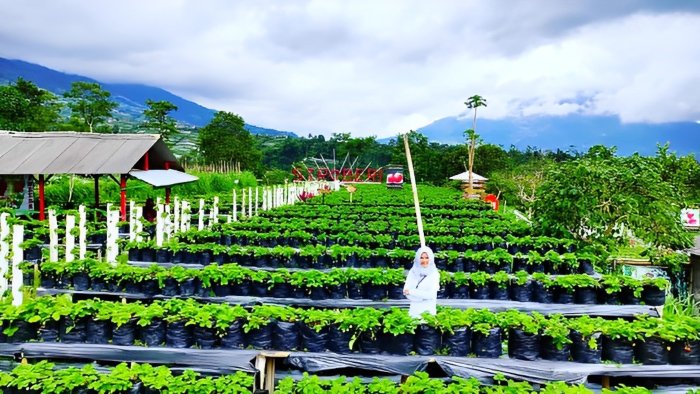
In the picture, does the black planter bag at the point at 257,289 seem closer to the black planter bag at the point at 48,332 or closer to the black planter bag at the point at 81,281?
the black planter bag at the point at 81,281

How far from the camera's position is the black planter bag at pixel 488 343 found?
4848 millimetres

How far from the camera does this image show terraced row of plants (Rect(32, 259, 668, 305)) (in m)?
6.78

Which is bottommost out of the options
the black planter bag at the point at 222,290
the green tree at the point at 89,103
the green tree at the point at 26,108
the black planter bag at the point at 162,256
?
the black planter bag at the point at 222,290

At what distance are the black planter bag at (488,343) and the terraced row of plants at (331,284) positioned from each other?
2084 mm

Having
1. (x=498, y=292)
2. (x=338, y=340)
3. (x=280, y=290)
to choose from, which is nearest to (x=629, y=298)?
(x=498, y=292)

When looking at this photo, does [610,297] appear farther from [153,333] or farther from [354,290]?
[153,333]

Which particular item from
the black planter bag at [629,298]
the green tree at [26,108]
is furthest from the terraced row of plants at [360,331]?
the green tree at [26,108]

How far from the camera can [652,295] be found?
6.86 m

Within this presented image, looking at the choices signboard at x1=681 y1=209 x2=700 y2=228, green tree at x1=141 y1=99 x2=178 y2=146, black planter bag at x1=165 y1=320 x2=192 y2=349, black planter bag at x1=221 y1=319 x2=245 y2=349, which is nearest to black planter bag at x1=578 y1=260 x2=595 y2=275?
black planter bag at x1=221 y1=319 x2=245 y2=349

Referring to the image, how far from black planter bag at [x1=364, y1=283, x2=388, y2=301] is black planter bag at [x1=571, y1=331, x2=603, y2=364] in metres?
A: 2.78

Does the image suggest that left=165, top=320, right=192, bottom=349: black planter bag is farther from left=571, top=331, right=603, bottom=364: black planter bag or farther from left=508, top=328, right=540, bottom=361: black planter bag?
left=571, top=331, right=603, bottom=364: black planter bag

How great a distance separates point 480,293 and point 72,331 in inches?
202

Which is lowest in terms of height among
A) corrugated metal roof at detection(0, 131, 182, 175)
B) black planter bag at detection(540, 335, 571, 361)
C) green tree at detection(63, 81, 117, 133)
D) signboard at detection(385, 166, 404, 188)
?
black planter bag at detection(540, 335, 571, 361)

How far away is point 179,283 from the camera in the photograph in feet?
22.3
